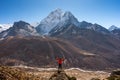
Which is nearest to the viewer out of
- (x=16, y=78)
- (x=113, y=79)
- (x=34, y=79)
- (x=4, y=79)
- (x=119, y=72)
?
(x=4, y=79)

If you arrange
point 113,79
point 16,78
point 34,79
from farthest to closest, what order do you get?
1. point 113,79
2. point 34,79
3. point 16,78

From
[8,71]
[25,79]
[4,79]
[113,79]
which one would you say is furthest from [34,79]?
[113,79]

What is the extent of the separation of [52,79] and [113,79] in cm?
1820

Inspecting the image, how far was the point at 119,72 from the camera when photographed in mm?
58219

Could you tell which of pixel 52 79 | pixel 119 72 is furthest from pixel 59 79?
pixel 119 72

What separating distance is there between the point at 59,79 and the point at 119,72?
35391mm

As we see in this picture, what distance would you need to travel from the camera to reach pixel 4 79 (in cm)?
2125

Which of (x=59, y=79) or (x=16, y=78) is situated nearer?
(x=16, y=78)

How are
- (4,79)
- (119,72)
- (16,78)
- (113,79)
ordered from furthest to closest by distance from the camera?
(119,72), (113,79), (16,78), (4,79)

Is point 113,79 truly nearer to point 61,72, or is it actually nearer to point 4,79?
point 61,72

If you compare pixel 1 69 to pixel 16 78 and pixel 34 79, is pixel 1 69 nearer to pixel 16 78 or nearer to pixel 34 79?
pixel 16 78

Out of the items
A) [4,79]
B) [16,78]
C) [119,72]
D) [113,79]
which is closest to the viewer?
[4,79]

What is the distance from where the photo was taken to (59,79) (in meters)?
25.5

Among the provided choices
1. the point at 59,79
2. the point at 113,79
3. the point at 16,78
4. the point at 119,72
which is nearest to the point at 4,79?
the point at 16,78
